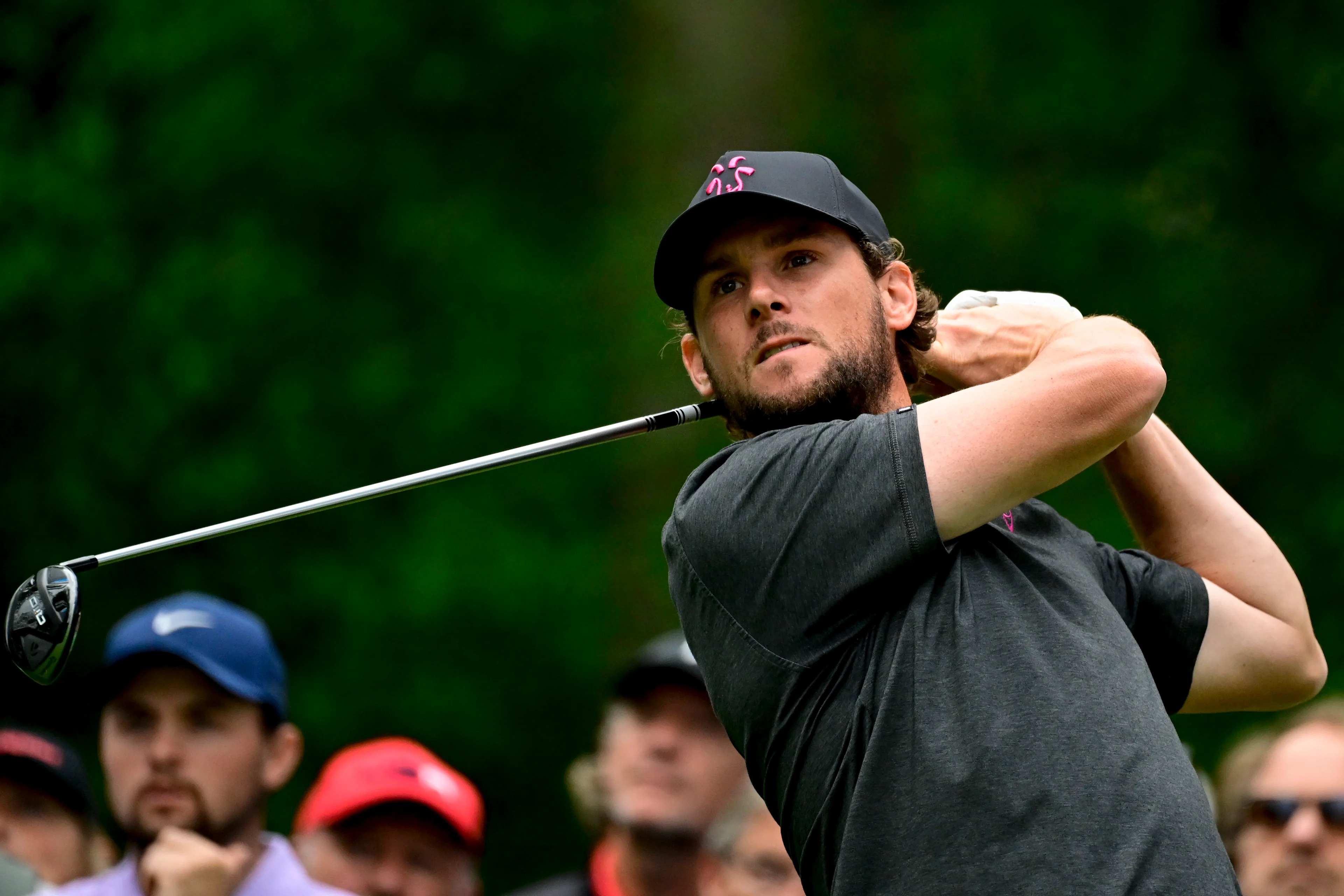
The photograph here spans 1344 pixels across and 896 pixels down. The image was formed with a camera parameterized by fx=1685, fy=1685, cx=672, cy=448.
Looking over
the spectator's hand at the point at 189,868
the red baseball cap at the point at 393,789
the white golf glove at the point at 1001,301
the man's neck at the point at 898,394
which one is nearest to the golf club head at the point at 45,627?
the spectator's hand at the point at 189,868

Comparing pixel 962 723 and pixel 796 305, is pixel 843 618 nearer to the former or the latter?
pixel 962 723

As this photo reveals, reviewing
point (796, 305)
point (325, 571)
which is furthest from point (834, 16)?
point (796, 305)

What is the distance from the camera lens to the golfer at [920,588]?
7.11 feet

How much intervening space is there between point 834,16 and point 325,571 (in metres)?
3.16

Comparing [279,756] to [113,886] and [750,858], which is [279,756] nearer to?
[113,886]

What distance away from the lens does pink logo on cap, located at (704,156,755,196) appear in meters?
2.64

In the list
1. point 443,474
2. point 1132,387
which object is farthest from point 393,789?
point 1132,387

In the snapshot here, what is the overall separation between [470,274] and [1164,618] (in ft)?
16.5

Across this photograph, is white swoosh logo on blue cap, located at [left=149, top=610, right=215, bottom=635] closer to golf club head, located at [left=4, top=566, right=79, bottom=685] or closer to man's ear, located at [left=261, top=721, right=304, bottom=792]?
man's ear, located at [left=261, top=721, right=304, bottom=792]

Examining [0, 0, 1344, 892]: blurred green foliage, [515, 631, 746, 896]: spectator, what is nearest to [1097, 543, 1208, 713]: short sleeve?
[515, 631, 746, 896]: spectator

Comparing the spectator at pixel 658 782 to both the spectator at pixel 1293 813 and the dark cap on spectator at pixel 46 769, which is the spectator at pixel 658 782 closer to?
the spectator at pixel 1293 813

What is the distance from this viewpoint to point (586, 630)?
7.05 metres

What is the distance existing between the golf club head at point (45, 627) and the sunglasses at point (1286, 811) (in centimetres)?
265

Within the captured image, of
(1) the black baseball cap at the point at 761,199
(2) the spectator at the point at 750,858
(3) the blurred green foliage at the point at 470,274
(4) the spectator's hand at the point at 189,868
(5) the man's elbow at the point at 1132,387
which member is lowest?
(2) the spectator at the point at 750,858
